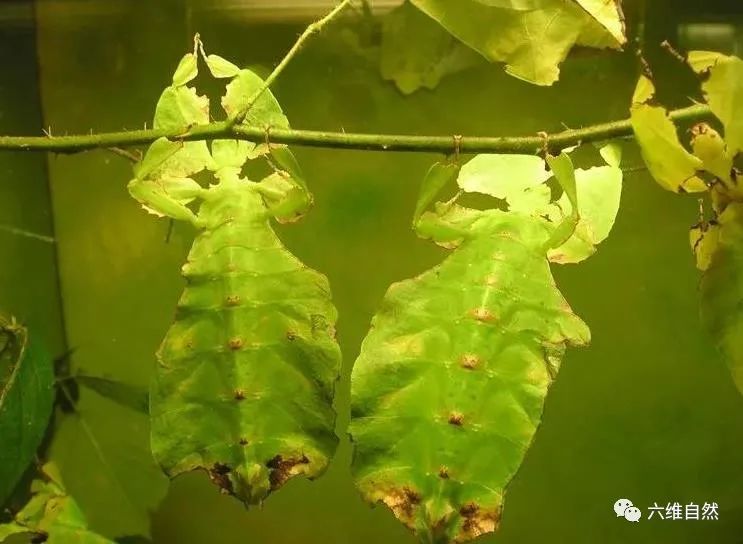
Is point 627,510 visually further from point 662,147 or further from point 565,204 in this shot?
point 662,147

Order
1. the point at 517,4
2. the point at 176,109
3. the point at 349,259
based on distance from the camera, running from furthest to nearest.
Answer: the point at 349,259 < the point at 176,109 < the point at 517,4

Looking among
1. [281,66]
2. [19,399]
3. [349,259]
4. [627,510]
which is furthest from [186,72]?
[627,510]

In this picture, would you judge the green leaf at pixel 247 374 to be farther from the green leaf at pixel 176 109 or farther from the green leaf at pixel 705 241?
the green leaf at pixel 705 241

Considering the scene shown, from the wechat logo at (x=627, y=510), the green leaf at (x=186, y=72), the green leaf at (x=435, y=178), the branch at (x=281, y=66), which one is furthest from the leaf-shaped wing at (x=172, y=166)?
the wechat logo at (x=627, y=510)

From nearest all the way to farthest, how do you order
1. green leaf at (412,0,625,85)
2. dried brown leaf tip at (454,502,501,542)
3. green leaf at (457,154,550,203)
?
dried brown leaf tip at (454,502,501,542)
green leaf at (412,0,625,85)
green leaf at (457,154,550,203)

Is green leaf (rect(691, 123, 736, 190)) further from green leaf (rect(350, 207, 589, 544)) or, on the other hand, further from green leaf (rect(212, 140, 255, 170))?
green leaf (rect(212, 140, 255, 170))

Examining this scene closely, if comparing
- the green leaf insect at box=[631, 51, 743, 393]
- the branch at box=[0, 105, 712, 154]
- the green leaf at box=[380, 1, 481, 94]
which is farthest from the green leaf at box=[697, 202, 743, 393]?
the green leaf at box=[380, 1, 481, 94]

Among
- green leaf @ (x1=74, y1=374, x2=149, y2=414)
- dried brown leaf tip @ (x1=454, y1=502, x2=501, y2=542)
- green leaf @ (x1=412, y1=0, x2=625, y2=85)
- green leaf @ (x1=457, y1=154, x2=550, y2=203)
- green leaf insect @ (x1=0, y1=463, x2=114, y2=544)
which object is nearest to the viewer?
dried brown leaf tip @ (x1=454, y1=502, x2=501, y2=542)
